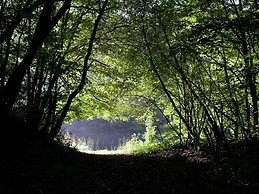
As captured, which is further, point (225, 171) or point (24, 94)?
point (24, 94)

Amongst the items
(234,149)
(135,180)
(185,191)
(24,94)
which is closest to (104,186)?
(135,180)

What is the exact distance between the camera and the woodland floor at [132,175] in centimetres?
517

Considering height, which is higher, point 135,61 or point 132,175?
point 135,61

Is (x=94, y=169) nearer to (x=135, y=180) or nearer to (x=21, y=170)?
(x=135, y=180)

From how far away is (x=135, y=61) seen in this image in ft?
38.9

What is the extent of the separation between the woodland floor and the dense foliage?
2.93 feet

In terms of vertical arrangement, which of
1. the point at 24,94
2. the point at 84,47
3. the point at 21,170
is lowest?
the point at 21,170

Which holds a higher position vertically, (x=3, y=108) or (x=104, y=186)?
(x=3, y=108)

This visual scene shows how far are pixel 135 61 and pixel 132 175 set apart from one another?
5.63m

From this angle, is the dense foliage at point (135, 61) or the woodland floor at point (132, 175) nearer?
the woodland floor at point (132, 175)

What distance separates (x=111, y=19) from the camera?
11883 millimetres

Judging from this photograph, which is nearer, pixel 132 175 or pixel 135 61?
pixel 132 175

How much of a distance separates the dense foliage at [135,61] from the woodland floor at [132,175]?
892mm

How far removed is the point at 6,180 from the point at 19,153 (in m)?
1.34
